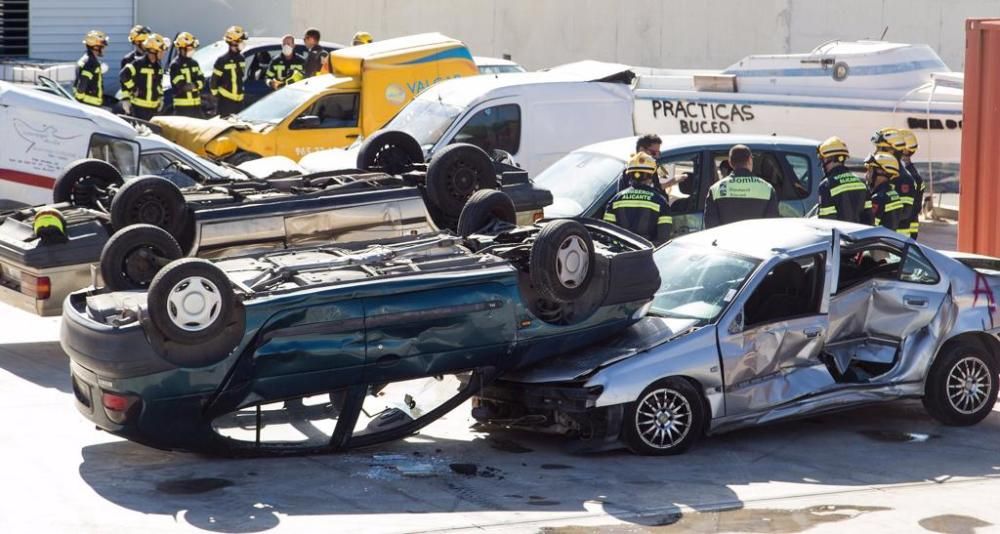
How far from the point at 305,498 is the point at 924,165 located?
12174 mm

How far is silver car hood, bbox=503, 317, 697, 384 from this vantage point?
9.05 meters

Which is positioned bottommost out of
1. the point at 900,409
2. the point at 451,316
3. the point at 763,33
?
the point at 900,409

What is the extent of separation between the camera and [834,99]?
61.1 ft

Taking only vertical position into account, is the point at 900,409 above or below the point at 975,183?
below

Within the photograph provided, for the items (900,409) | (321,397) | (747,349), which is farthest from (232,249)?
(900,409)

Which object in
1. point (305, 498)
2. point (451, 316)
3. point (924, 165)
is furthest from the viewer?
point (924, 165)

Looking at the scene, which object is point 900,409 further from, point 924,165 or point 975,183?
point 924,165

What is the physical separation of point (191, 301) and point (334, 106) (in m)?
9.98

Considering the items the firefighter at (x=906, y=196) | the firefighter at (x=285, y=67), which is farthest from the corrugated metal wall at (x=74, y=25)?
→ the firefighter at (x=906, y=196)

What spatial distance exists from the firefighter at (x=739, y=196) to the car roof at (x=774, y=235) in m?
1.96

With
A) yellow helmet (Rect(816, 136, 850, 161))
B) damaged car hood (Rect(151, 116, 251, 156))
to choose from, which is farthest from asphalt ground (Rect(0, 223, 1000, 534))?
damaged car hood (Rect(151, 116, 251, 156))

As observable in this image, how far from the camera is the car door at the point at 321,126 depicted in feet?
57.1

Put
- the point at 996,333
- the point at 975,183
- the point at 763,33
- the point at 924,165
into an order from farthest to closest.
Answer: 1. the point at 763,33
2. the point at 924,165
3. the point at 975,183
4. the point at 996,333

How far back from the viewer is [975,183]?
45.8 feet
